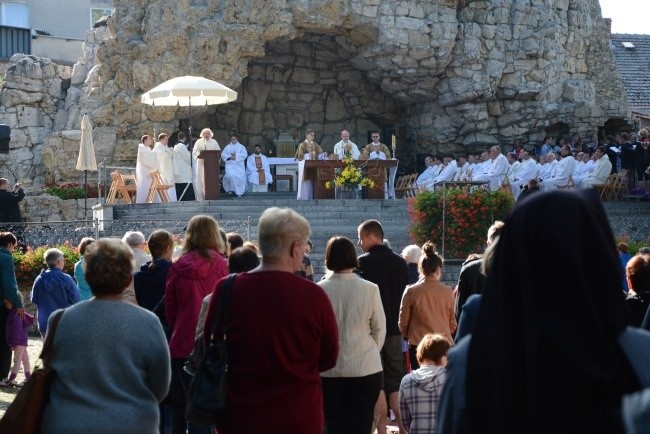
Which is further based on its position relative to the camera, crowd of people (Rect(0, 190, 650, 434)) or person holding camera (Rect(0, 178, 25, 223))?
person holding camera (Rect(0, 178, 25, 223))

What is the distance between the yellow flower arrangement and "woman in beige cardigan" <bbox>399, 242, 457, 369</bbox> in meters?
14.4

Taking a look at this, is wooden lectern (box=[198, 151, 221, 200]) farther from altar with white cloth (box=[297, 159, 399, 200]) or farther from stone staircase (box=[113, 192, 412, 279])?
altar with white cloth (box=[297, 159, 399, 200])

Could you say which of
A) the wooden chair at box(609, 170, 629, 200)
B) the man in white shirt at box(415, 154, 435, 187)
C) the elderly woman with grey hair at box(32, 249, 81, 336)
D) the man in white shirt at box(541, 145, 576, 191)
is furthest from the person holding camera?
the wooden chair at box(609, 170, 629, 200)

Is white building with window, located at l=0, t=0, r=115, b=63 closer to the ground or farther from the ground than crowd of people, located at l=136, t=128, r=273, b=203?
farther from the ground

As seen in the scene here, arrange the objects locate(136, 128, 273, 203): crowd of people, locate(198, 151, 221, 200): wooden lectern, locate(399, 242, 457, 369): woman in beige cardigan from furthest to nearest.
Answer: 1. locate(136, 128, 273, 203): crowd of people
2. locate(198, 151, 221, 200): wooden lectern
3. locate(399, 242, 457, 369): woman in beige cardigan

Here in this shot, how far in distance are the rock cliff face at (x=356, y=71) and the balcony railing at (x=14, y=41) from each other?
8972 millimetres

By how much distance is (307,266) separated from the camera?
29.4ft

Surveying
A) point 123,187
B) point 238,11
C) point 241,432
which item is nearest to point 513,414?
point 241,432

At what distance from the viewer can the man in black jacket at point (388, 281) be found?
820 centimetres

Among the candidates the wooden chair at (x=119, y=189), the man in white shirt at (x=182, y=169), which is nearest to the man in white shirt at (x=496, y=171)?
the man in white shirt at (x=182, y=169)

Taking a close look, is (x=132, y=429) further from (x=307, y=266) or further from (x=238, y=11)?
(x=238, y=11)

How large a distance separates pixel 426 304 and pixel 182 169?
17.2 metres

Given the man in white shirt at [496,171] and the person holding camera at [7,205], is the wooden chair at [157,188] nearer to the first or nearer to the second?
the person holding camera at [7,205]

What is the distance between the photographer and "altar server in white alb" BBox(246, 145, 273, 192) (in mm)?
28000
